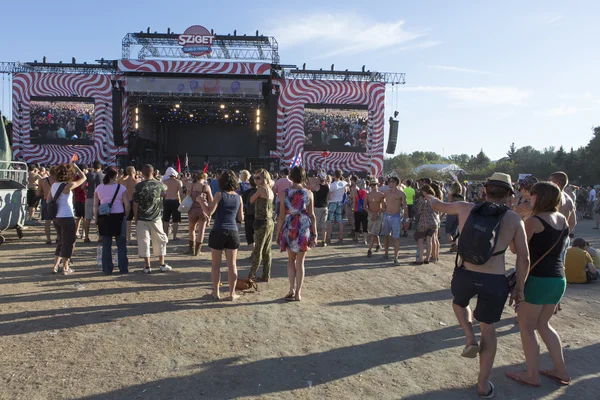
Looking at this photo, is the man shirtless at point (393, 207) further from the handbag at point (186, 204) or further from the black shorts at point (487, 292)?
the black shorts at point (487, 292)

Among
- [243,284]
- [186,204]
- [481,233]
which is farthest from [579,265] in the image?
[186,204]

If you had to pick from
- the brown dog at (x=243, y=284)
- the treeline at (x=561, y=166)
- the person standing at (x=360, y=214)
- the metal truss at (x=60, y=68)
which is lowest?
the brown dog at (x=243, y=284)

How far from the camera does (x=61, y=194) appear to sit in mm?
6008

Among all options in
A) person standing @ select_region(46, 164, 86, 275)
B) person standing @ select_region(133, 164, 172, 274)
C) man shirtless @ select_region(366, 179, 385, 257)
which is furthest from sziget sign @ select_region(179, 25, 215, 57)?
person standing @ select_region(133, 164, 172, 274)

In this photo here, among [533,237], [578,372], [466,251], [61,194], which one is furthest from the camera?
[61,194]

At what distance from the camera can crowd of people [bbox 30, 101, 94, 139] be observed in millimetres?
26203

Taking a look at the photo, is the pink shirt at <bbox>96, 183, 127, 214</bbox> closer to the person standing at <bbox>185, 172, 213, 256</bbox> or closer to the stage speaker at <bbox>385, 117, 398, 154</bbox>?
the person standing at <bbox>185, 172, 213, 256</bbox>

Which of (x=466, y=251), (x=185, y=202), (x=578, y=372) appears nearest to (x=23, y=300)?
(x=185, y=202)

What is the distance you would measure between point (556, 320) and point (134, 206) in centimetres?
555

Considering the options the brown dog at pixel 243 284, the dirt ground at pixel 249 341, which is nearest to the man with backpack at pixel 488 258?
the dirt ground at pixel 249 341

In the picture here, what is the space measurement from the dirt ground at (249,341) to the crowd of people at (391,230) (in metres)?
0.37

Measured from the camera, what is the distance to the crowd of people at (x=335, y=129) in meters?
26.8

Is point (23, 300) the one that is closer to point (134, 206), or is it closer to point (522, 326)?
point (134, 206)

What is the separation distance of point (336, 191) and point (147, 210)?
4.94 m
